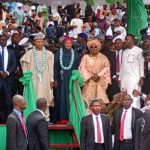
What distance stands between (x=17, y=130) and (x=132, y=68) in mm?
3828

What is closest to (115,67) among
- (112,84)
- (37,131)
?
A: (112,84)

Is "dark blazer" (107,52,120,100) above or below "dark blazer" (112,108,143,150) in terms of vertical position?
above

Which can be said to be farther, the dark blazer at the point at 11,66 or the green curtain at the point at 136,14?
the green curtain at the point at 136,14

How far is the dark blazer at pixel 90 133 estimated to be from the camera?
1658cm

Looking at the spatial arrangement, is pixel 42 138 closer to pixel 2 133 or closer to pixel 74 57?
pixel 2 133

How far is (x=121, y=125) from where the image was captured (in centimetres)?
1695

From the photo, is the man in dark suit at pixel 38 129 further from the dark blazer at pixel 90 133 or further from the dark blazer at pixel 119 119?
the dark blazer at pixel 119 119

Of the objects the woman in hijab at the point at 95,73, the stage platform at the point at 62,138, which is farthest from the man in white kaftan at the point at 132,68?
the stage platform at the point at 62,138

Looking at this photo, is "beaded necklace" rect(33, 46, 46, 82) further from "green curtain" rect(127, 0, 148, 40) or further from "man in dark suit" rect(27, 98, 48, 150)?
"green curtain" rect(127, 0, 148, 40)

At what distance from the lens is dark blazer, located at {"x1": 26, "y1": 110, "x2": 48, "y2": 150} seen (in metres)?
16.2

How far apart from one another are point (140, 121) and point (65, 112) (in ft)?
8.92

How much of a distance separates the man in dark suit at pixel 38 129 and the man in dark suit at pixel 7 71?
2.32 metres

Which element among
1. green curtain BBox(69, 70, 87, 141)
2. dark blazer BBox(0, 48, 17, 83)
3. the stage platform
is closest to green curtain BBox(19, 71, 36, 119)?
dark blazer BBox(0, 48, 17, 83)

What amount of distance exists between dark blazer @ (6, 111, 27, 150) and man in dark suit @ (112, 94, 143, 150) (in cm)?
213
